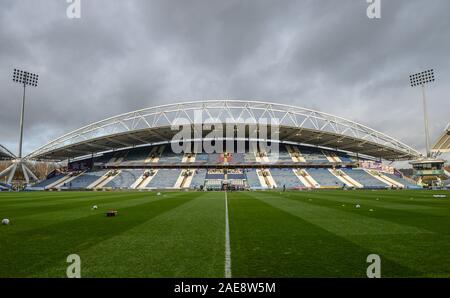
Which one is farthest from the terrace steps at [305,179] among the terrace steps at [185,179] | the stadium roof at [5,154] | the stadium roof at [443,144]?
the stadium roof at [5,154]

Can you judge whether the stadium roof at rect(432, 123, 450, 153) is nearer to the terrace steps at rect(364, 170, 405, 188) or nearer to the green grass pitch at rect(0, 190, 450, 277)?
the terrace steps at rect(364, 170, 405, 188)

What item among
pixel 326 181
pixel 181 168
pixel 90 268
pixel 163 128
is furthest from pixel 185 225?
pixel 181 168

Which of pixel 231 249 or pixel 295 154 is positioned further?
pixel 295 154

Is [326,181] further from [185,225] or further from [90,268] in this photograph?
[90,268]

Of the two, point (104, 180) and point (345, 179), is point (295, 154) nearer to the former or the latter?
point (345, 179)

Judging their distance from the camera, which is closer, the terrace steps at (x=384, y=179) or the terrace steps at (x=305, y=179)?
the terrace steps at (x=305, y=179)

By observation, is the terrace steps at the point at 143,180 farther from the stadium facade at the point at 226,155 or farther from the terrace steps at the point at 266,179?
the terrace steps at the point at 266,179

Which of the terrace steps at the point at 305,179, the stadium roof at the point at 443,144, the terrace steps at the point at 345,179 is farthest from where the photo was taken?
the stadium roof at the point at 443,144

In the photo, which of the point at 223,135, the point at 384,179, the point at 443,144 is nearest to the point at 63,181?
the point at 223,135

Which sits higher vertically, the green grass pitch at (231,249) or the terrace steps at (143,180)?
the green grass pitch at (231,249)

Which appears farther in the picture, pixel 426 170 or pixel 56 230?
pixel 426 170

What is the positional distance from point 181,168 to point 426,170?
54272 millimetres
